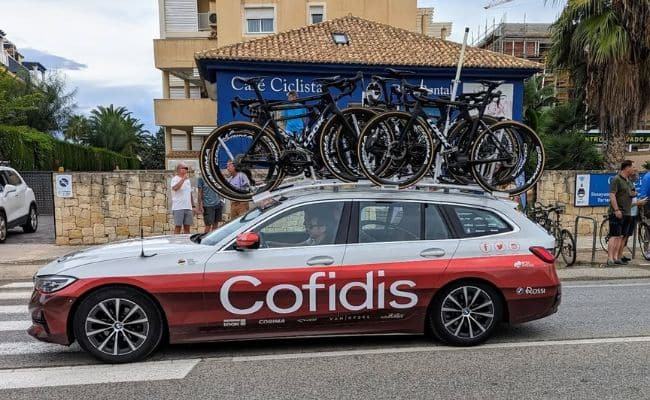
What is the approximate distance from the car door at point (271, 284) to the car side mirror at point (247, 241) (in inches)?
2.0

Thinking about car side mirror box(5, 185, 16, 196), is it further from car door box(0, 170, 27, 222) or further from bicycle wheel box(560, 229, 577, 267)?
bicycle wheel box(560, 229, 577, 267)

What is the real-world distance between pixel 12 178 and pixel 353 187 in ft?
40.6

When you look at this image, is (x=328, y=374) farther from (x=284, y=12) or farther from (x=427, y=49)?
(x=284, y=12)

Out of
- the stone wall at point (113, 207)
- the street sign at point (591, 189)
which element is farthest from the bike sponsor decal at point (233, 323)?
the street sign at point (591, 189)

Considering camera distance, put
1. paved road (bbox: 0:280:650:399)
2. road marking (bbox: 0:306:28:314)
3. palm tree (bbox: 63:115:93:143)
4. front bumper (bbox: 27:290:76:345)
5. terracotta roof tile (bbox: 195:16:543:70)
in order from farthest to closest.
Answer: palm tree (bbox: 63:115:93:143)
terracotta roof tile (bbox: 195:16:543:70)
road marking (bbox: 0:306:28:314)
front bumper (bbox: 27:290:76:345)
paved road (bbox: 0:280:650:399)

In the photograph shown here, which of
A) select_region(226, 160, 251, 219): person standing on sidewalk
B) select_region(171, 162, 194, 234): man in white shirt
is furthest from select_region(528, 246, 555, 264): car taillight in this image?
select_region(171, 162, 194, 234): man in white shirt

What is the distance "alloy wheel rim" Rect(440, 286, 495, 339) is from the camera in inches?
209

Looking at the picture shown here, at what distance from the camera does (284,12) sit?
29688mm

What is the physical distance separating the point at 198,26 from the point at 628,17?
26374mm

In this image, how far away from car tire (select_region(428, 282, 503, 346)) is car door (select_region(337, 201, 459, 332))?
163mm

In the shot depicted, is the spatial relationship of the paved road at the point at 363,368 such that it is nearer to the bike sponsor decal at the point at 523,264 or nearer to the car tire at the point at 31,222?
the bike sponsor decal at the point at 523,264

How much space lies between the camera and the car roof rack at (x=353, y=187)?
5609 millimetres

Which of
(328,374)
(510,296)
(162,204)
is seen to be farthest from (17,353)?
(162,204)

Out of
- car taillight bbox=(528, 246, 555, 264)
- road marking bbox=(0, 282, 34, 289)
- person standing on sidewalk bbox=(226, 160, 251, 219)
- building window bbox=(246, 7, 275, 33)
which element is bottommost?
road marking bbox=(0, 282, 34, 289)
